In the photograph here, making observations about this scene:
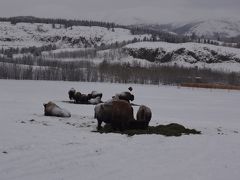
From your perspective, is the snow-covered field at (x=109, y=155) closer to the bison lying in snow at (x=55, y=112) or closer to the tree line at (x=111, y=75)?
the bison lying in snow at (x=55, y=112)

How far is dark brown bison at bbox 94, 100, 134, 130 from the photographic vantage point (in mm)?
20094

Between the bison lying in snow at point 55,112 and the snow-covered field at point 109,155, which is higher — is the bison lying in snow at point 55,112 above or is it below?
below

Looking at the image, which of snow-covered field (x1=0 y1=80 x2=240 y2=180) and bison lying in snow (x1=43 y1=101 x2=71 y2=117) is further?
bison lying in snow (x1=43 y1=101 x2=71 y2=117)

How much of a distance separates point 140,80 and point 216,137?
13179 cm

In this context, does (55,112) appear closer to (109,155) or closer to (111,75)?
(109,155)

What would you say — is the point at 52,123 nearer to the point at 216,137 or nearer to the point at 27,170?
the point at 216,137

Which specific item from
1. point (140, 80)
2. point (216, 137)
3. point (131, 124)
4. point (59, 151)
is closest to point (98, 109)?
point (131, 124)

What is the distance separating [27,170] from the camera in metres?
11.6

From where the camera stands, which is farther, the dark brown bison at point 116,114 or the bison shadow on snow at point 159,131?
the dark brown bison at point 116,114

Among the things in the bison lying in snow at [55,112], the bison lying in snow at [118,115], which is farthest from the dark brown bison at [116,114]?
the bison lying in snow at [55,112]

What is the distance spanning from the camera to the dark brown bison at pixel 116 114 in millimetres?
20094

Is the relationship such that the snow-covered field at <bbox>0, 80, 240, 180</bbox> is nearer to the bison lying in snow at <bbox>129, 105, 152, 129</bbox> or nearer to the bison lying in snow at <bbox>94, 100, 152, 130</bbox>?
the bison lying in snow at <bbox>94, 100, 152, 130</bbox>

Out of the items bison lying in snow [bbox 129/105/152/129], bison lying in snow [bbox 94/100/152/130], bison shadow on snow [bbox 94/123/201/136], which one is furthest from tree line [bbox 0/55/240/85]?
bison lying in snow [bbox 94/100/152/130]

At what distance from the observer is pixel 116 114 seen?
20094 millimetres
